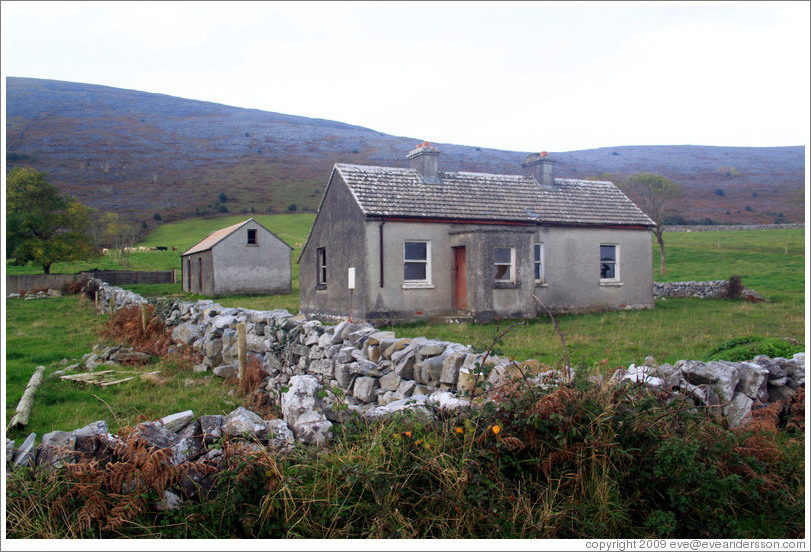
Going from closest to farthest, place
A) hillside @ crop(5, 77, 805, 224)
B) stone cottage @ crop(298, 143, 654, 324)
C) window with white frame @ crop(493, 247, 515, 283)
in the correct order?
stone cottage @ crop(298, 143, 654, 324), window with white frame @ crop(493, 247, 515, 283), hillside @ crop(5, 77, 805, 224)

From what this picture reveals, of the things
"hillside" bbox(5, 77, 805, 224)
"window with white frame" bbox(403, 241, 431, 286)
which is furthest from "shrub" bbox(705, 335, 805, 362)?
"hillside" bbox(5, 77, 805, 224)

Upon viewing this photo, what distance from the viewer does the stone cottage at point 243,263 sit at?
33.0 m

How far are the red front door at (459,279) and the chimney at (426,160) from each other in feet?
11.4

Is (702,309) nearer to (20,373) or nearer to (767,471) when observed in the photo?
(767,471)

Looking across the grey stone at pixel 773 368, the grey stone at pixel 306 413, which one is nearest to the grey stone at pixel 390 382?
the grey stone at pixel 306 413

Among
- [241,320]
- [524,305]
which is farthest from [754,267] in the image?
[241,320]

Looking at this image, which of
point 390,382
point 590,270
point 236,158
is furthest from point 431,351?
point 236,158

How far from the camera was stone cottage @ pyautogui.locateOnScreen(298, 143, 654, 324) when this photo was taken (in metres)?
18.0

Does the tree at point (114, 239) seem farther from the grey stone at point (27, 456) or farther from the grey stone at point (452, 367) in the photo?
the grey stone at point (27, 456)

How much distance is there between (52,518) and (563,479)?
13.2 ft

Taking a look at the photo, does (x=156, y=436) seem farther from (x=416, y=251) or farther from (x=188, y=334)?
(x=416, y=251)

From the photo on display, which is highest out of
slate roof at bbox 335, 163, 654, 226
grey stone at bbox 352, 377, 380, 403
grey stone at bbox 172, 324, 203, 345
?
slate roof at bbox 335, 163, 654, 226

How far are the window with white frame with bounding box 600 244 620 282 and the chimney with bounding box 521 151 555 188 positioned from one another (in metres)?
3.57

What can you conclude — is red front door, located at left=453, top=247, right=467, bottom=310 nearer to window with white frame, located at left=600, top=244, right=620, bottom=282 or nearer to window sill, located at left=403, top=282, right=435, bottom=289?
window sill, located at left=403, top=282, right=435, bottom=289
